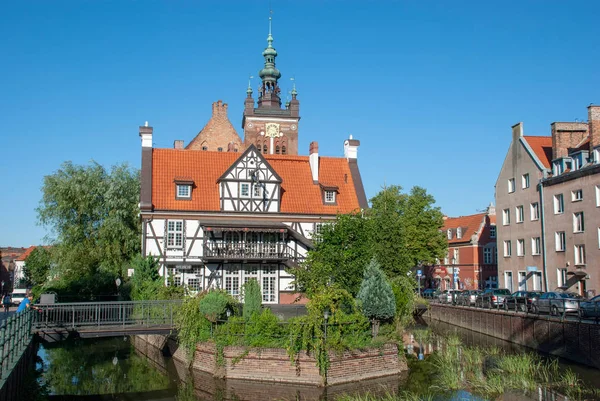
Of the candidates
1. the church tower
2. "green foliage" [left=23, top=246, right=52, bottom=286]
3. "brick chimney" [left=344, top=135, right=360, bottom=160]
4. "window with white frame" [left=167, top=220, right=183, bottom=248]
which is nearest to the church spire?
the church tower

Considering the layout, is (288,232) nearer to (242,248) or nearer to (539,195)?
(242,248)

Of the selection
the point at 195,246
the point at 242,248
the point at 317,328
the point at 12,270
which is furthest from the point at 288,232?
the point at 12,270

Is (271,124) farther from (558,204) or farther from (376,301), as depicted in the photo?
(376,301)

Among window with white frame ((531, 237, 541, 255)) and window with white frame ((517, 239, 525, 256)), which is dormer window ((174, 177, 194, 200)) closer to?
window with white frame ((531, 237, 541, 255))

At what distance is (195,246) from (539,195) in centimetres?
2436

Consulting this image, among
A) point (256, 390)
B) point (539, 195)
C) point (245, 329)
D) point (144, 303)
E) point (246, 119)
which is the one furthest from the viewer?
point (246, 119)

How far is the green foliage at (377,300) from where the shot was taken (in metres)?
24.0

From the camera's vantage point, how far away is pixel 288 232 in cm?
3803

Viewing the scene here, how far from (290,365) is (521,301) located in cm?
1879

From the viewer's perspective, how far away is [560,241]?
40.8 meters

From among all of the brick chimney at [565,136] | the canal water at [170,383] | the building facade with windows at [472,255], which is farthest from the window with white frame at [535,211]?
the canal water at [170,383]

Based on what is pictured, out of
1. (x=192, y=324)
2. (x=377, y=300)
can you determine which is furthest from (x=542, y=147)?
(x=192, y=324)

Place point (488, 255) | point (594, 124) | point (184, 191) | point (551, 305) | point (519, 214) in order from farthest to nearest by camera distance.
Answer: point (488, 255), point (519, 214), point (594, 124), point (184, 191), point (551, 305)

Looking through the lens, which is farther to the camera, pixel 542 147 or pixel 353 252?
pixel 542 147
